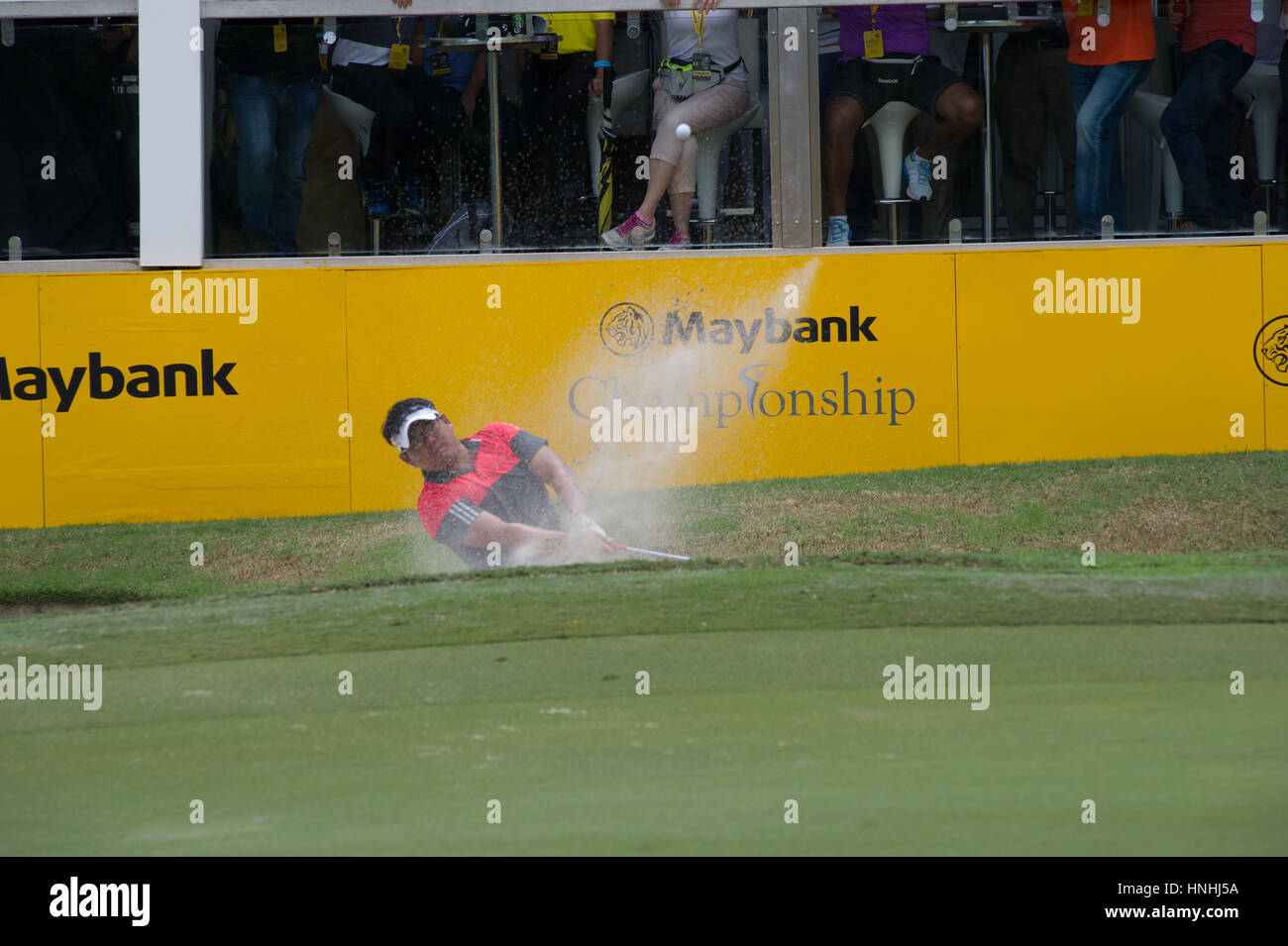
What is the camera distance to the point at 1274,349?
12047mm

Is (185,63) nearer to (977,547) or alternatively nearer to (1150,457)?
(977,547)

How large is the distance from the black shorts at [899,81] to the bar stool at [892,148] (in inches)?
2.2

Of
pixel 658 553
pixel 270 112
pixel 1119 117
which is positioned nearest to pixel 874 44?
pixel 1119 117

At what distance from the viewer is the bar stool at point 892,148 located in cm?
1235

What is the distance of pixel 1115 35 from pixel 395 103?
5.58m

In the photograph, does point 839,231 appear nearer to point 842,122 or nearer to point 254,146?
point 842,122

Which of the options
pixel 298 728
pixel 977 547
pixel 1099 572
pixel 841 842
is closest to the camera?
pixel 841 842

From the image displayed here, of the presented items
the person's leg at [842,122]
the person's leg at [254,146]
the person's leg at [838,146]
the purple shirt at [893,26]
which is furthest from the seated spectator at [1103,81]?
the person's leg at [254,146]

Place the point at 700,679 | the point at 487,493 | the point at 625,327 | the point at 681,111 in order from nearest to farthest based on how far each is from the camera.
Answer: the point at 700,679 → the point at 487,493 → the point at 625,327 → the point at 681,111

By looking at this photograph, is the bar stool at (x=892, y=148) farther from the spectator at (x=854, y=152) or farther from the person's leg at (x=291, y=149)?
the person's leg at (x=291, y=149)

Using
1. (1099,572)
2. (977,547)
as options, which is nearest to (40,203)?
(977,547)

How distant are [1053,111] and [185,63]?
6.76 m

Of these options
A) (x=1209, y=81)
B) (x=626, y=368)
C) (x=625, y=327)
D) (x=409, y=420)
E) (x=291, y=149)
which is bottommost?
(x=409, y=420)

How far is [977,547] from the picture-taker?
10.7m
